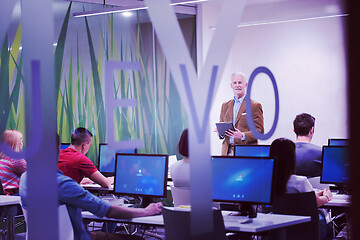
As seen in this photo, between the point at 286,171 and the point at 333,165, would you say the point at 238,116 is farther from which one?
the point at 286,171

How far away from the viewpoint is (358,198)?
1108 mm

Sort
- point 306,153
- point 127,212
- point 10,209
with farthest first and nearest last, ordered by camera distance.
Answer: point 306,153 < point 10,209 < point 127,212

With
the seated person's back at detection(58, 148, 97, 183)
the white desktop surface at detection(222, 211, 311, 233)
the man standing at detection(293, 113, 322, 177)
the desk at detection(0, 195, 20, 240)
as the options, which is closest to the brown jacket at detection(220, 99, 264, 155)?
the man standing at detection(293, 113, 322, 177)

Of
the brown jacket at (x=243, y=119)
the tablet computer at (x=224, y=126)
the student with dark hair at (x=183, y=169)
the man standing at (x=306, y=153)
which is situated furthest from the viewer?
the tablet computer at (x=224, y=126)

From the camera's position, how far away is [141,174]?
4.62 meters

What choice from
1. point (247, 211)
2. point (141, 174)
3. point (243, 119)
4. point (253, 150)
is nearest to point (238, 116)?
point (243, 119)

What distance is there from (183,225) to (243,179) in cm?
87

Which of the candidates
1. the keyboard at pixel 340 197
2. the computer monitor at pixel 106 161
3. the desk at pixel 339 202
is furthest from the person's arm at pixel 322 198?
the computer monitor at pixel 106 161

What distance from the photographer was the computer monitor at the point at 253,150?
5633mm

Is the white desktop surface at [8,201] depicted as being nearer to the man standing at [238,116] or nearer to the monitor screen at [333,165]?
the man standing at [238,116]

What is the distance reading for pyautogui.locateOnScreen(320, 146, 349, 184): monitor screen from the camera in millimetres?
5047

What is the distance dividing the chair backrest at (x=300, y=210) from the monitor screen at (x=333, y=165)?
45.5 inches

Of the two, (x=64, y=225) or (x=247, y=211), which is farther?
(x=247, y=211)

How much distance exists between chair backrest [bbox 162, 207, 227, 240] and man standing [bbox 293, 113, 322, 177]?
2.28 meters
